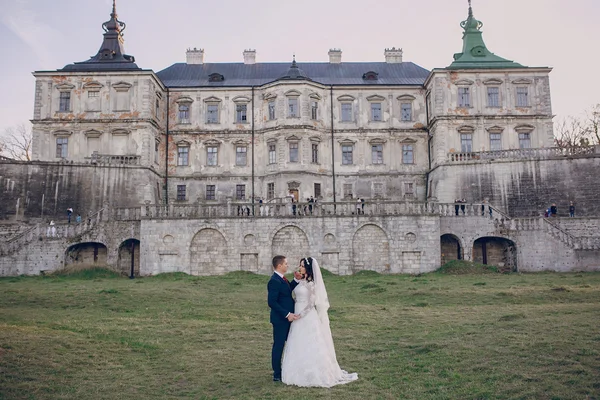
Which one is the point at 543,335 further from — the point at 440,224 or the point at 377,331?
the point at 440,224

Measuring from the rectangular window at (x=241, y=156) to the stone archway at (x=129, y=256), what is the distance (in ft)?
47.7

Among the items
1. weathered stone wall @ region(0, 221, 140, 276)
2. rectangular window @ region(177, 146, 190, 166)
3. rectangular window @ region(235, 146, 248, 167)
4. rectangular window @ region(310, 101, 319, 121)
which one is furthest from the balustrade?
weathered stone wall @ region(0, 221, 140, 276)

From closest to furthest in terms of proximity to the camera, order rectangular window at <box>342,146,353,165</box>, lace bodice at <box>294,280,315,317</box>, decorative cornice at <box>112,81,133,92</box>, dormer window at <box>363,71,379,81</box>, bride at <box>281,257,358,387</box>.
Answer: bride at <box>281,257,358,387</box> < lace bodice at <box>294,280,315,317</box> < decorative cornice at <box>112,81,133,92</box> < rectangular window at <box>342,146,353,165</box> < dormer window at <box>363,71,379,81</box>

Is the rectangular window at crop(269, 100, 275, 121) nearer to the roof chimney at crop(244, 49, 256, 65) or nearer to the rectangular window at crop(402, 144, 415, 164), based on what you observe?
the roof chimney at crop(244, 49, 256, 65)

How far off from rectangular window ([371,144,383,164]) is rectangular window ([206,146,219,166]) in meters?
13.9

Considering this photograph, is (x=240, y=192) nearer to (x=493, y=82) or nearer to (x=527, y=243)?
(x=493, y=82)

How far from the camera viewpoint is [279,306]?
10422 mm

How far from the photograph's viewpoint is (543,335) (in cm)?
1277

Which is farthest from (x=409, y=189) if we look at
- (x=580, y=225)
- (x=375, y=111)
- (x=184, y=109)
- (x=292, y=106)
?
(x=184, y=109)

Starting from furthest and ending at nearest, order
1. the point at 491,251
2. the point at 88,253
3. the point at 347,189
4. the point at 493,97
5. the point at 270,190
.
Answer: the point at 347,189 < the point at 270,190 < the point at 493,97 < the point at 491,251 < the point at 88,253

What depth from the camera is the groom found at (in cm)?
1043

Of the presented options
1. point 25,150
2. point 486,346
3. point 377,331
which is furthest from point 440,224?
point 25,150

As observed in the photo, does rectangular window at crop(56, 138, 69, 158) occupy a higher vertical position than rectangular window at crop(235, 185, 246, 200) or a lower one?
higher

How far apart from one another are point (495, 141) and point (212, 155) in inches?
962
